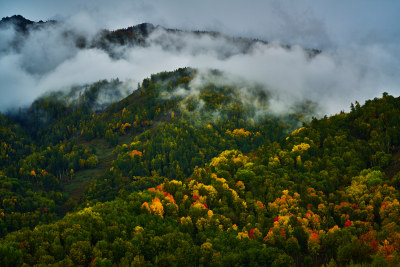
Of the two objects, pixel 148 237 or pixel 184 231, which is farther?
pixel 184 231

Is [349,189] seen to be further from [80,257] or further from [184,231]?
[80,257]

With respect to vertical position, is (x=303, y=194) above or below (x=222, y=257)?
above

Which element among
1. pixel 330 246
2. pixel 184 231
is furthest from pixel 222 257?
pixel 330 246

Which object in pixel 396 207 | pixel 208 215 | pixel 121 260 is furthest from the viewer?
pixel 208 215

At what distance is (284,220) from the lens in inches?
6289

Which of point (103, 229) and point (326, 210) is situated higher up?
point (103, 229)

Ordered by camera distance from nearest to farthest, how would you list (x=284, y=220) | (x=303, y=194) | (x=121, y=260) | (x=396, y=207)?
1. (x=121, y=260)
2. (x=396, y=207)
3. (x=284, y=220)
4. (x=303, y=194)

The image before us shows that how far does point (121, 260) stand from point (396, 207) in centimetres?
11705

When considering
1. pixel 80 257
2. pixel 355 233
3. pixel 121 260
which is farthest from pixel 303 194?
pixel 80 257

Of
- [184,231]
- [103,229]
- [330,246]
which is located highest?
[103,229]

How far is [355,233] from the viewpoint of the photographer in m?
140

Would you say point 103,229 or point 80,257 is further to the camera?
point 103,229

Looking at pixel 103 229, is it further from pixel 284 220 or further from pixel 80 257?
pixel 284 220

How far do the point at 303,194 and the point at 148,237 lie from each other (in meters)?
89.2
